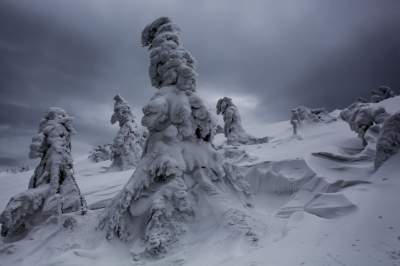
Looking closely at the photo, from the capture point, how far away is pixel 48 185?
8.57 metres

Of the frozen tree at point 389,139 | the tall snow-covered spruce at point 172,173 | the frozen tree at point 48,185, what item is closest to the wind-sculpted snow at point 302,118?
the frozen tree at point 389,139

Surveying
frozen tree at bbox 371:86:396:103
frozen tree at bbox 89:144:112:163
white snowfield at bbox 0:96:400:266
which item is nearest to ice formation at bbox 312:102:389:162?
white snowfield at bbox 0:96:400:266

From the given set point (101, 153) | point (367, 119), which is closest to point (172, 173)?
point (367, 119)

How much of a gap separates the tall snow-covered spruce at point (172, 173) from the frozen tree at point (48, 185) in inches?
90.2

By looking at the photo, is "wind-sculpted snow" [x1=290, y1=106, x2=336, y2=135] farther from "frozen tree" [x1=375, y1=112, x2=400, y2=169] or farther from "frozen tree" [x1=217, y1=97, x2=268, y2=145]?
"frozen tree" [x1=375, y1=112, x2=400, y2=169]

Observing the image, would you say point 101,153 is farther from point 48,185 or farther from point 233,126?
point 48,185

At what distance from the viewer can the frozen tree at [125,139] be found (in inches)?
836

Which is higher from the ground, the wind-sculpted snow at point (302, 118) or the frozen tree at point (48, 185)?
the wind-sculpted snow at point (302, 118)

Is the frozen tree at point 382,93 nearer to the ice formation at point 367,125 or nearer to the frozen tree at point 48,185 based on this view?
the ice formation at point 367,125

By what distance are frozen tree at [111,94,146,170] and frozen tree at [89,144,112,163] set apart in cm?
1140

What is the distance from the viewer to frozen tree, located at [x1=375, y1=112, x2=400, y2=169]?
20.6 ft

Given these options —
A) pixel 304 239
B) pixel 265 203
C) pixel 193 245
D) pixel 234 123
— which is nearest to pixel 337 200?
pixel 304 239

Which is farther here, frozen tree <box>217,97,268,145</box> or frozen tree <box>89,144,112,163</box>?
frozen tree <box>89,144,112,163</box>

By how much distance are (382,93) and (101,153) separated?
30456 mm
